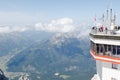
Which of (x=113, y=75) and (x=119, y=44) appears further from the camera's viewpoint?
(x=113, y=75)

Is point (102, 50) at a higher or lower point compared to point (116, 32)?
lower

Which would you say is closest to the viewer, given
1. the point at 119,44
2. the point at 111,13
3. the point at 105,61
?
the point at 119,44

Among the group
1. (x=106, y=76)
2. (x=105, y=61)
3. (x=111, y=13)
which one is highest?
(x=111, y=13)

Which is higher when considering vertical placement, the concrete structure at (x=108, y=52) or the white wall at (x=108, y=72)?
the concrete structure at (x=108, y=52)

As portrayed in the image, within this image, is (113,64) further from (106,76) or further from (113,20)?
(113,20)

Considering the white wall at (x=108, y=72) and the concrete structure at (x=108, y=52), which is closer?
the concrete structure at (x=108, y=52)

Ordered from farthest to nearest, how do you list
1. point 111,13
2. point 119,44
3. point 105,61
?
point 111,13, point 105,61, point 119,44

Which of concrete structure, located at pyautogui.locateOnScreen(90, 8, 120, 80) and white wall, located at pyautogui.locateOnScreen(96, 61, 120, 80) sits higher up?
concrete structure, located at pyautogui.locateOnScreen(90, 8, 120, 80)

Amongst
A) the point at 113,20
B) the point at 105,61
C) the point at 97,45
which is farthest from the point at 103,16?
the point at 105,61

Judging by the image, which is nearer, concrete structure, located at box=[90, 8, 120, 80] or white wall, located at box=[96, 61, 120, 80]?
concrete structure, located at box=[90, 8, 120, 80]

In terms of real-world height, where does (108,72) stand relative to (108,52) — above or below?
below

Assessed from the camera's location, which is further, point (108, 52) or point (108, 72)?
point (108, 72)
